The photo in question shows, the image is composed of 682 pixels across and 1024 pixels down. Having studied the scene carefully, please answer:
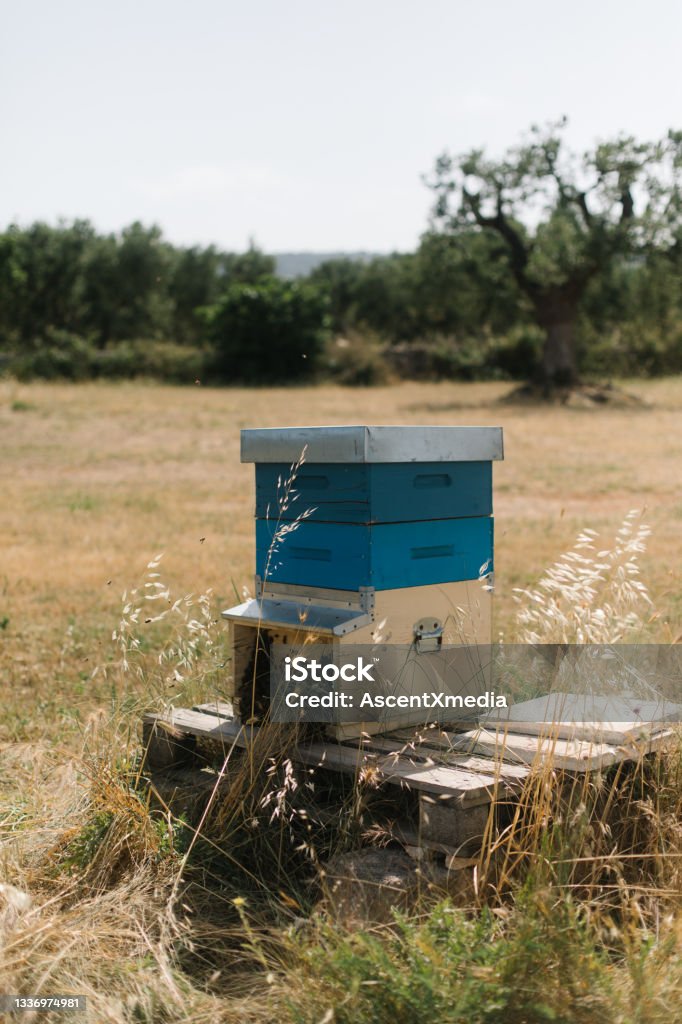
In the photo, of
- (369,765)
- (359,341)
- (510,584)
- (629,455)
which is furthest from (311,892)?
(359,341)

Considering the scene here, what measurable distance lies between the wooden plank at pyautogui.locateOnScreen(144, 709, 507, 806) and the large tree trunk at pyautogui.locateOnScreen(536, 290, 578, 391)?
25288 mm

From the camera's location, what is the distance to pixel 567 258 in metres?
26.6

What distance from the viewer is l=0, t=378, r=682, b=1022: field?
430cm

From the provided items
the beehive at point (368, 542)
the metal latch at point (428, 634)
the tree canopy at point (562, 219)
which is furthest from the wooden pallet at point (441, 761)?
the tree canopy at point (562, 219)

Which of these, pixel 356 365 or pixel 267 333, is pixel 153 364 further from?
pixel 356 365

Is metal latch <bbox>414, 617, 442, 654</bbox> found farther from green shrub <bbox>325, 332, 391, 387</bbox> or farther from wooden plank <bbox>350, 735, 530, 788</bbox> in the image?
green shrub <bbox>325, 332, 391, 387</bbox>

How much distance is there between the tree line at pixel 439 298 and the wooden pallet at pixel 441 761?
2461 cm

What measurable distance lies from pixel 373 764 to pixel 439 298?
93.5ft

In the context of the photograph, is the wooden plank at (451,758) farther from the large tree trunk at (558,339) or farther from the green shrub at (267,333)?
the green shrub at (267,333)

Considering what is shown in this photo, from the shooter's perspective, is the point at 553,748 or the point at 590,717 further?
the point at 590,717

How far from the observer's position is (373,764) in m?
3.29

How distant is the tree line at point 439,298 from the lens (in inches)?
1061

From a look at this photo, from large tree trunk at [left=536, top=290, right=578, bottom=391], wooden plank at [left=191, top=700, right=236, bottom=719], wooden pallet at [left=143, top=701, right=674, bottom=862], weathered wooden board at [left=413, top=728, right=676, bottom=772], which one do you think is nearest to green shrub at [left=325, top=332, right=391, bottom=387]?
large tree trunk at [left=536, top=290, right=578, bottom=391]

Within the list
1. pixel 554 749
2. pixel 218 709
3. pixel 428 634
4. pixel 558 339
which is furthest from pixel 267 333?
pixel 554 749
